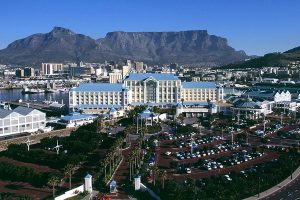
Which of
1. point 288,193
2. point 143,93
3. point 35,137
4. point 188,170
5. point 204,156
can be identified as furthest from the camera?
point 143,93

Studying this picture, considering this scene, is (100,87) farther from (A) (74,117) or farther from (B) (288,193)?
(B) (288,193)

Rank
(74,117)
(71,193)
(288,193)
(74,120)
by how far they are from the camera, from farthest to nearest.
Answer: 1. (74,117)
2. (74,120)
3. (71,193)
4. (288,193)

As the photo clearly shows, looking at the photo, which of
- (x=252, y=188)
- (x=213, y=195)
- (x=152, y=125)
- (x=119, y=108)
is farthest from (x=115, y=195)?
(x=119, y=108)

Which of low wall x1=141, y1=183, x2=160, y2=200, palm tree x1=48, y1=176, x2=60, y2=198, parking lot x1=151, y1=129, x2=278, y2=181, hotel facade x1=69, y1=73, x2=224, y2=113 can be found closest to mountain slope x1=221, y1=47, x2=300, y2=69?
hotel facade x1=69, y1=73, x2=224, y2=113

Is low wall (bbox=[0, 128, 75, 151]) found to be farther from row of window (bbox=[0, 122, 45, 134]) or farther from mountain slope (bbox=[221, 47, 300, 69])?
mountain slope (bbox=[221, 47, 300, 69])

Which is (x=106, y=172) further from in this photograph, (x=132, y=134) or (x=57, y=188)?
(x=132, y=134)

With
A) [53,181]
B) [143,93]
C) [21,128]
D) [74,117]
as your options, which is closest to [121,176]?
[53,181]

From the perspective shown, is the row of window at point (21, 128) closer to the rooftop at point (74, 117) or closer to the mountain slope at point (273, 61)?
the rooftop at point (74, 117)

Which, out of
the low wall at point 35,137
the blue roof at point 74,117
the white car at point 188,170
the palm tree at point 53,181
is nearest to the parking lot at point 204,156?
the white car at point 188,170
